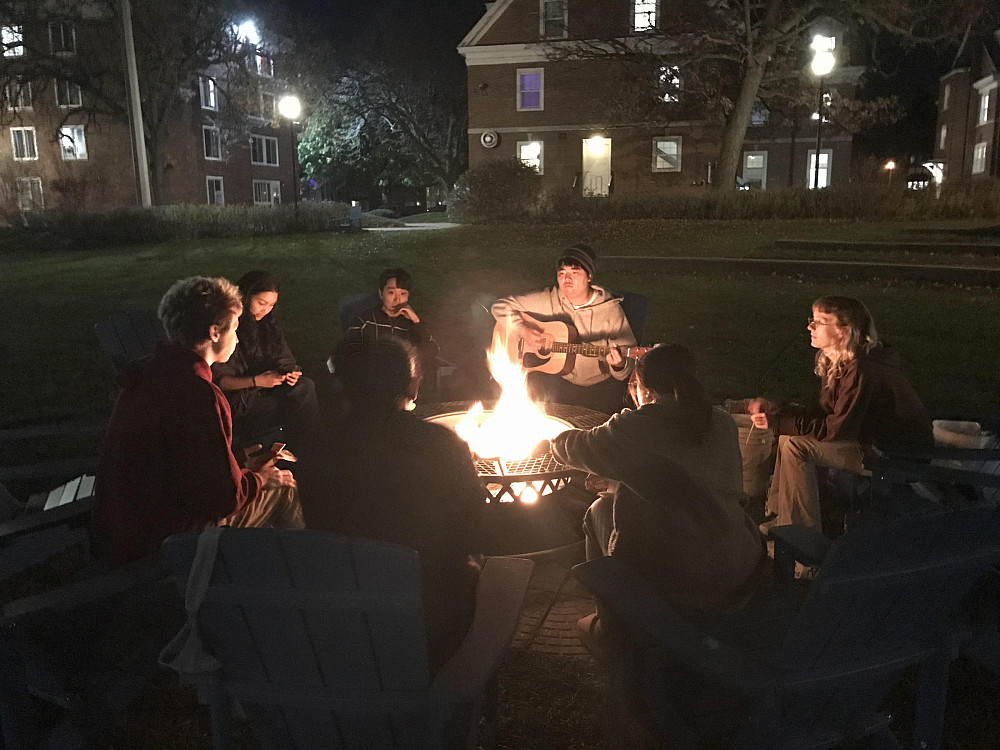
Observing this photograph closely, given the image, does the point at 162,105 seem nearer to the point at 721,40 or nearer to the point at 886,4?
the point at 721,40

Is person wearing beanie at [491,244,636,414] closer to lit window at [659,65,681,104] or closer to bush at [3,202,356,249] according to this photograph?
bush at [3,202,356,249]

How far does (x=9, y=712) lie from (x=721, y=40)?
68.0 feet

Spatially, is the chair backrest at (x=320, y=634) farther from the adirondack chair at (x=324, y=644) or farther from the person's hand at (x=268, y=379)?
the person's hand at (x=268, y=379)

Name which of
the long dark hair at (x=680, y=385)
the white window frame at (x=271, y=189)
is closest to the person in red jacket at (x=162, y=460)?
the long dark hair at (x=680, y=385)

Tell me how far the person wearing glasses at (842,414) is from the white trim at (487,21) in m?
26.5

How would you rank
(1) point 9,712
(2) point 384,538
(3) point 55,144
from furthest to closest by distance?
(3) point 55,144 < (1) point 9,712 < (2) point 384,538

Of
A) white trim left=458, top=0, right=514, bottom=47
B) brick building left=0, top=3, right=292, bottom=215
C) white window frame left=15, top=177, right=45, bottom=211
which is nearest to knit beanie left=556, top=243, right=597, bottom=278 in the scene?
brick building left=0, top=3, right=292, bottom=215

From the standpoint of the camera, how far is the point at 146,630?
279 cm

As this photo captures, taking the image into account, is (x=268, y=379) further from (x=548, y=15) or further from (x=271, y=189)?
(x=271, y=189)

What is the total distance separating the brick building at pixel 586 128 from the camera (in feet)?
89.7

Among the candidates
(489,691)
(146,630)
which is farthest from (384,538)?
(146,630)

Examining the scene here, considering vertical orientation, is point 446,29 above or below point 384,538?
above

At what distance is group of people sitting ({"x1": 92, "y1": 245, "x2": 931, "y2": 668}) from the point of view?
221 cm

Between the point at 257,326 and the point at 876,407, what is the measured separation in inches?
144
